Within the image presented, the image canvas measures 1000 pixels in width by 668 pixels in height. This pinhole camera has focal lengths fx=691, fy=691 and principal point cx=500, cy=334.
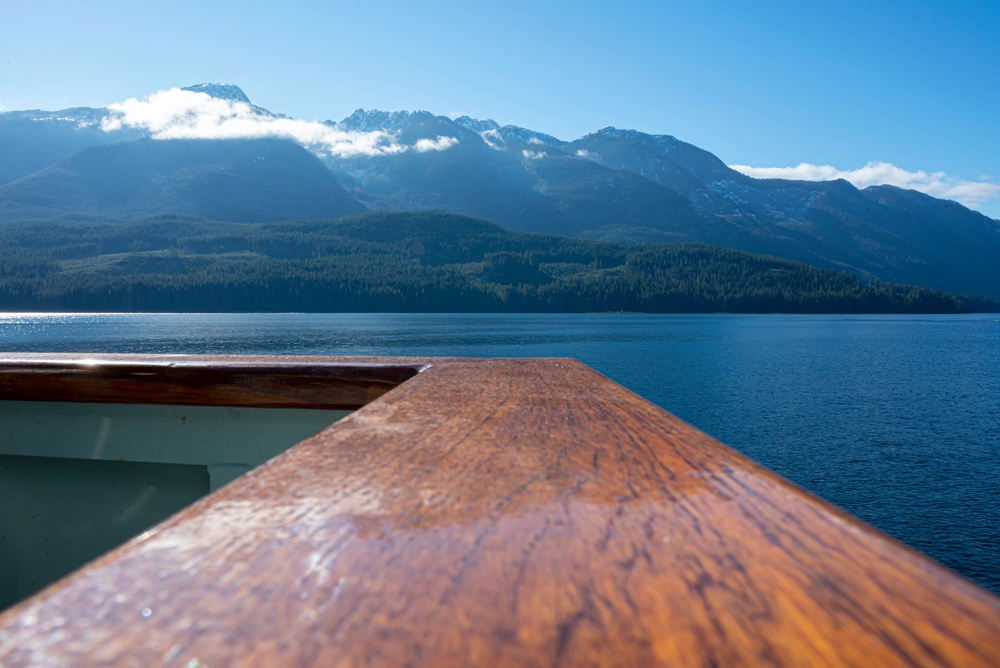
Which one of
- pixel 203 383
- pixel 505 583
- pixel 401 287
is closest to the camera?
pixel 505 583

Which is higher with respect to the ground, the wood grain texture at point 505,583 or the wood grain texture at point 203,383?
the wood grain texture at point 505,583

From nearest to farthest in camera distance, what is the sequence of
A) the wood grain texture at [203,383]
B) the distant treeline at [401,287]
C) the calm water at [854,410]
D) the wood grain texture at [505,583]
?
the wood grain texture at [505,583] → the wood grain texture at [203,383] → the calm water at [854,410] → the distant treeline at [401,287]

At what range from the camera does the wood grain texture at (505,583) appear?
0.45 m

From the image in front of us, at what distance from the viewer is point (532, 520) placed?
2.26 feet

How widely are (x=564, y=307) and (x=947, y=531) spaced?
15540cm

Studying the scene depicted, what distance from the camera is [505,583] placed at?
540 millimetres

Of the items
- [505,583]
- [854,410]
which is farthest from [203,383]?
[854,410]

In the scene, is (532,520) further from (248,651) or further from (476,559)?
(248,651)

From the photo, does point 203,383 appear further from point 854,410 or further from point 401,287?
point 401,287

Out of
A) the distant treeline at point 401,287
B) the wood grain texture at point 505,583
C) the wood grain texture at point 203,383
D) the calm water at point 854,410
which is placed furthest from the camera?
the distant treeline at point 401,287

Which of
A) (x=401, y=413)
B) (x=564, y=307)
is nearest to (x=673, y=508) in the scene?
(x=401, y=413)

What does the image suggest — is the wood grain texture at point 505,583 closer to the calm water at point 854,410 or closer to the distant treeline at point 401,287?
the calm water at point 854,410

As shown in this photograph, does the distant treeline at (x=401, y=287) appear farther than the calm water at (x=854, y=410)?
Yes

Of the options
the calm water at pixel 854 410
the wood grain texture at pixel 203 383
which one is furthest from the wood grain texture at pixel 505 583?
the calm water at pixel 854 410
